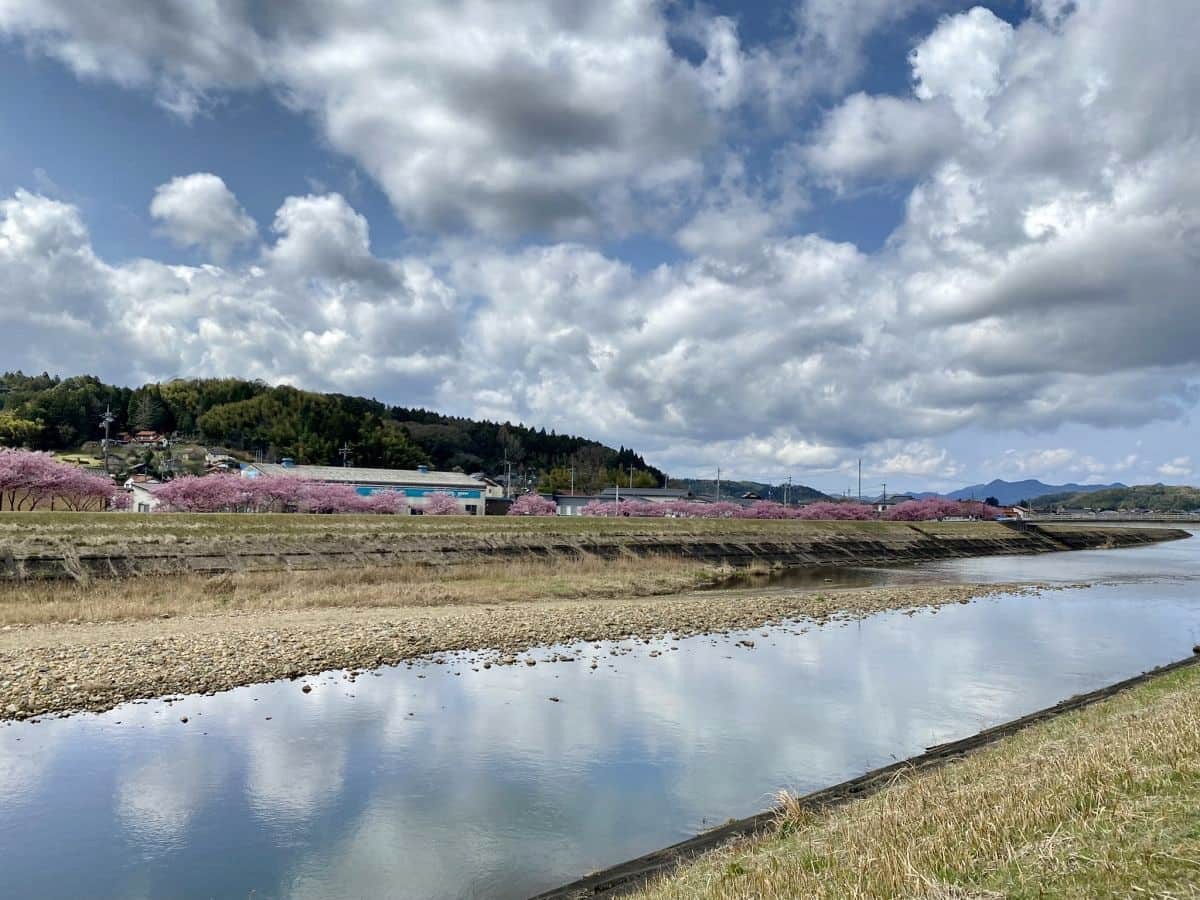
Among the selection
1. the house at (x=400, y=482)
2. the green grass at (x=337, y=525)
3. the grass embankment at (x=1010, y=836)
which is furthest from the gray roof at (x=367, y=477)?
the grass embankment at (x=1010, y=836)

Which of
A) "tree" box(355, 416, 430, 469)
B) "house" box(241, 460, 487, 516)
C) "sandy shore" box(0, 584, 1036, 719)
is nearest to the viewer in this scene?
"sandy shore" box(0, 584, 1036, 719)

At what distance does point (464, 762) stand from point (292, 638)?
40.5 ft

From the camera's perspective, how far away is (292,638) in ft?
79.4

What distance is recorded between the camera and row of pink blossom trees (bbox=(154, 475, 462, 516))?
7166cm

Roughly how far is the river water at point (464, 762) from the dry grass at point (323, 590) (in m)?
12.3

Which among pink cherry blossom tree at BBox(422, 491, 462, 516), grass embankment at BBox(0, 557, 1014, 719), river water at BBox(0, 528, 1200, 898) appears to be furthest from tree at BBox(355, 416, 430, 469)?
river water at BBox(0, 528, 1200, 898)

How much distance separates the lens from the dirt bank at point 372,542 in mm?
35969

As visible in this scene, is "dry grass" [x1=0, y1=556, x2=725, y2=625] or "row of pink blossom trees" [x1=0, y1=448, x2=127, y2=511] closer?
"dry grass" [x1=0, y1=556, x2=725, y2=625]

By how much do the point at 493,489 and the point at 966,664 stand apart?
126m

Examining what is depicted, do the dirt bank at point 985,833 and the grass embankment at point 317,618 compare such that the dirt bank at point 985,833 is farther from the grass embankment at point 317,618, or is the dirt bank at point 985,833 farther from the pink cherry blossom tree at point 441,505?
the pink cherry blossom tree at point 441,505

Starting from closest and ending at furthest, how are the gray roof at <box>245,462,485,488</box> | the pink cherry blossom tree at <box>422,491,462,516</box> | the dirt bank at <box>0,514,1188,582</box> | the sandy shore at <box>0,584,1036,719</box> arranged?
1. the sandy shore at <box>0,584,1036,719</box>
2. the dirt bank at <box>0,514,1188,582</box>
3. the pink cherry blossom tree at <box>422,491,462,516</box>
4. the gray roof at <box>245,462,485,488</box>

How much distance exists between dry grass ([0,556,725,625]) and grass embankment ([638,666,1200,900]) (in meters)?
27.2

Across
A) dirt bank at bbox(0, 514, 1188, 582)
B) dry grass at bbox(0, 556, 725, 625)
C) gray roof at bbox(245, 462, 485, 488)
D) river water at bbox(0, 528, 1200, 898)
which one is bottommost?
river water at bbox(0, 528, 1200, 898)

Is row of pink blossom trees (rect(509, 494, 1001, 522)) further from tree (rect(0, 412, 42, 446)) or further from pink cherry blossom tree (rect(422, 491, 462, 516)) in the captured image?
tree (rect(0, 412, 42, 446))
